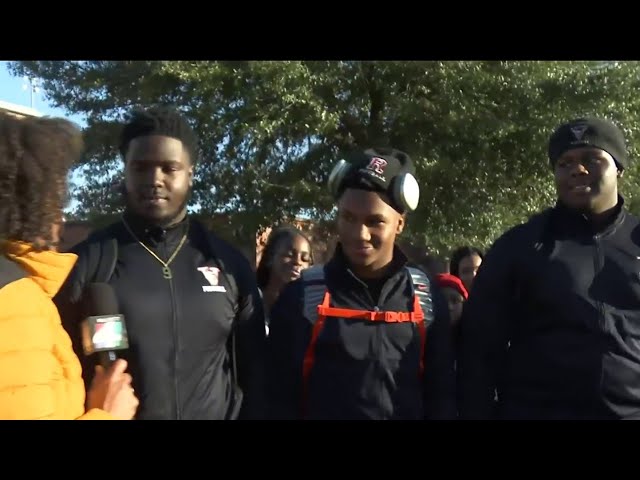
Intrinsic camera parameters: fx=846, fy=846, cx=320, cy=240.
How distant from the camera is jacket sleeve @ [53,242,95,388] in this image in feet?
9.52

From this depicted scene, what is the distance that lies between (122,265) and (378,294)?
1.03 meters

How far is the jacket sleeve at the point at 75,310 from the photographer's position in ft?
9.52

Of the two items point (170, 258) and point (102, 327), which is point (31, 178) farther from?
point (170, 258)

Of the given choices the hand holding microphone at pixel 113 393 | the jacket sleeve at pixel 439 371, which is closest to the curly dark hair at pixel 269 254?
the jacket sleeve at pixel 439 371

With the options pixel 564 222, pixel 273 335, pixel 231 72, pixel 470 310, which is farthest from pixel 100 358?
pixel 231 72

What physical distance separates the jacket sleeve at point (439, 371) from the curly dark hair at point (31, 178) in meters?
1.55

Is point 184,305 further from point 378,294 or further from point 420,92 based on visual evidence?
point 420,92

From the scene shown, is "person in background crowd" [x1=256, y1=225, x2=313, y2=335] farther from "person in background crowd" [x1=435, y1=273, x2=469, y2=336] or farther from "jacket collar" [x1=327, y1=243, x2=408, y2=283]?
"jacket collar" [x1=327, y1=243, x2=408, y2=283]

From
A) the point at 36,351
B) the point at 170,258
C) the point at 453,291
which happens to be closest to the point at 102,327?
the point at 36,351

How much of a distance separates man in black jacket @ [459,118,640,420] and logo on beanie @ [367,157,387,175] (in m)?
0.56

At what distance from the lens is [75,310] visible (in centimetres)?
306

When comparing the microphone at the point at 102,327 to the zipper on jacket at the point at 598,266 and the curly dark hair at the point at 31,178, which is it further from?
the zipper on jacket at the point at 598,266

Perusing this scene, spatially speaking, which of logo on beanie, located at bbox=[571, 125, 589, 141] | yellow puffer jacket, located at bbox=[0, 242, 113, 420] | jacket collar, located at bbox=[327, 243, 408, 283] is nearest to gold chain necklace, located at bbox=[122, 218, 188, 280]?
jacket collar, located at bbox=[327, 243, 408, 283]

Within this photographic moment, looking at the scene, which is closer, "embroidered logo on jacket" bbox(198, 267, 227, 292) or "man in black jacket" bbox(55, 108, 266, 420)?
"man in black jacket" bbox(55, 108, 266, 420)
